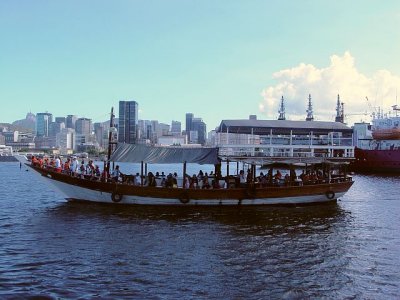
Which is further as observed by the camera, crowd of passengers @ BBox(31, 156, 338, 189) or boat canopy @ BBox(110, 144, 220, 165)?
boat canopy @ BBox(110, 144, 220, 165)


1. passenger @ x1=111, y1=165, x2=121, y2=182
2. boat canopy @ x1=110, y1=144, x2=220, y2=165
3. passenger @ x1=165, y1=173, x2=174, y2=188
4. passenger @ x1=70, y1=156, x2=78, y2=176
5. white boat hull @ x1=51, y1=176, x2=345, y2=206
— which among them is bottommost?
white boat hull @ x1=51, y1=176, x2=345, y2=206

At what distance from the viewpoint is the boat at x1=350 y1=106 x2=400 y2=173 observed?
3021 inches

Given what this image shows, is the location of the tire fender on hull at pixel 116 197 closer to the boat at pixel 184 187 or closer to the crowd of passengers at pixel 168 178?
the boat at pixel 184 187

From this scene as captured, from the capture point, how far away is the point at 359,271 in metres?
16.2

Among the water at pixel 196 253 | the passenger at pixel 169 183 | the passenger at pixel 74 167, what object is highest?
the passenger at pixel 74 167

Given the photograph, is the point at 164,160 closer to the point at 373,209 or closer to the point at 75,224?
the point at 75,224

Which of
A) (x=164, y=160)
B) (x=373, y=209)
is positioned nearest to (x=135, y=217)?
(x=164, y=160)

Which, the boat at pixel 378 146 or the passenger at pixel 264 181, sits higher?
the boat at pixel 378 146

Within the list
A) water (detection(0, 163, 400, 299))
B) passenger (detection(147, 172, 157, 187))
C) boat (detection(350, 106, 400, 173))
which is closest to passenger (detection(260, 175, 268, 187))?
water (detection(0, 163, 400, 299))

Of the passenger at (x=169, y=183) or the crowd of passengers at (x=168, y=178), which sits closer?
the passenger at (x=169, y=183)

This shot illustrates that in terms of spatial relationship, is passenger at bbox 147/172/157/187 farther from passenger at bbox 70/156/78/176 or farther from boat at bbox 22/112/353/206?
passenger at bbox 70/156/78/176

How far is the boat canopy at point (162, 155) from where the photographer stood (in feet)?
105

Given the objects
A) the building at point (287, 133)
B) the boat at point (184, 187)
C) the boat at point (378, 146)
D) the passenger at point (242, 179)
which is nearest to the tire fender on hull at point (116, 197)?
the boat at point (184, 187)

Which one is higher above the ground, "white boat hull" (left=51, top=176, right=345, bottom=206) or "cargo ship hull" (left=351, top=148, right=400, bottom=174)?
"cargo ship hull" (left=351, top=148, right=400, bottom=174)
